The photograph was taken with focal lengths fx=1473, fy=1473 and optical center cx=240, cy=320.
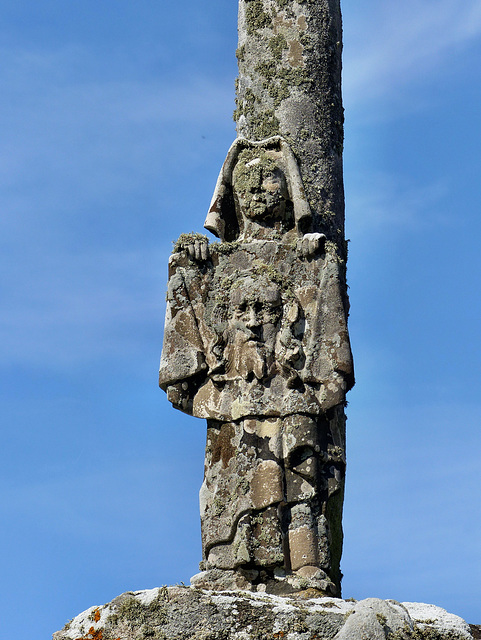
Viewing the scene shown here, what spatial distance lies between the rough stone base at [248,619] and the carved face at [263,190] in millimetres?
3766

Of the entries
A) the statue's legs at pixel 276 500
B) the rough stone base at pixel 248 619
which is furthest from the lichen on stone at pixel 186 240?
the rough stone base at pixel 248 619

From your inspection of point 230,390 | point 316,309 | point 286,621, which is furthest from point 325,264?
point 286,621

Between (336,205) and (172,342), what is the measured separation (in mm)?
2398

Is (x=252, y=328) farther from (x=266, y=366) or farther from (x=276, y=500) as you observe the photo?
(x=276, y=500)

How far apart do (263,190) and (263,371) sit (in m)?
1.76

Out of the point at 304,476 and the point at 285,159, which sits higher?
the point at 285,159

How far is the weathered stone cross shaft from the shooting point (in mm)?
12523

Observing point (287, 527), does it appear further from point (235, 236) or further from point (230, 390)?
point (235, 236)

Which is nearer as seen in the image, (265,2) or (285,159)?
(285,159)

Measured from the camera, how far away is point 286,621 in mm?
11086

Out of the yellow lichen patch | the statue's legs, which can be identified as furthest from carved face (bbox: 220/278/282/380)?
the yellow lichen patch

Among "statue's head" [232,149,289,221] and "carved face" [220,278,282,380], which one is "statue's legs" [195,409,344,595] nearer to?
"carved face" [220,278,282,380]

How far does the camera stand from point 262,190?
1357 cm

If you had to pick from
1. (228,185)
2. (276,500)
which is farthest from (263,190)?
(276,500)
